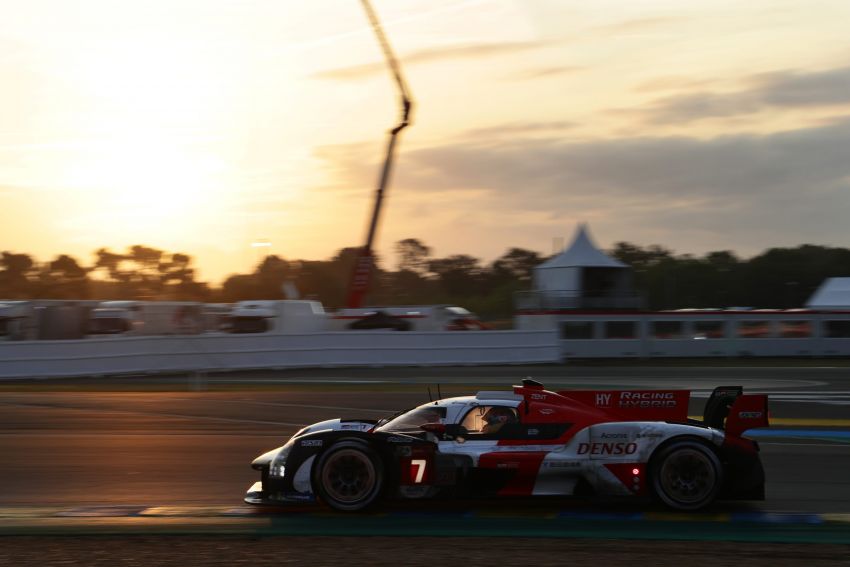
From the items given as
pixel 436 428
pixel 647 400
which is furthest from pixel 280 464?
pixel 647 400

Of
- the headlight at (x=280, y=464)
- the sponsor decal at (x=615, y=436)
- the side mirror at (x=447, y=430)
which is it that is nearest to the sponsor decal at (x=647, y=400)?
the sponsor decal at (x=615, y=436)

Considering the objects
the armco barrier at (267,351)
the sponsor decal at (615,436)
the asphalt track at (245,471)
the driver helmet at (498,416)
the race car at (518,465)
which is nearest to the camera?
the asphalt track at (245,471)

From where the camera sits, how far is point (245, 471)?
33.1 feet

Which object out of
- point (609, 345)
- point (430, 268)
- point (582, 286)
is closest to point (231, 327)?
point (609, 345)

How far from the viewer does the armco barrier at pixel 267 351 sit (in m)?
24.7

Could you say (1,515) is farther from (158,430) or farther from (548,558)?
(158,430)

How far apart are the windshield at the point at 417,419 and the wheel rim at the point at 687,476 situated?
1.88 m

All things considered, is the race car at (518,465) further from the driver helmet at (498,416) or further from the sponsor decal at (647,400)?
the sponsor decal at (647,400)

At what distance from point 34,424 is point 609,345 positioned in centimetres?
2360

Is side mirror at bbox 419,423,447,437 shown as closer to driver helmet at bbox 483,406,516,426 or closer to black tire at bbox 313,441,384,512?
driver helmet at bbox 483,406,516,426

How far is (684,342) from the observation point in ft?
114

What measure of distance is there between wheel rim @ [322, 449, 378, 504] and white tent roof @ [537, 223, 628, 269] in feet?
116

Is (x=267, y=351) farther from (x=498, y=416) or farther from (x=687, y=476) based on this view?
(x=687, y=476)

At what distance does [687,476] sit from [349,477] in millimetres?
2749
